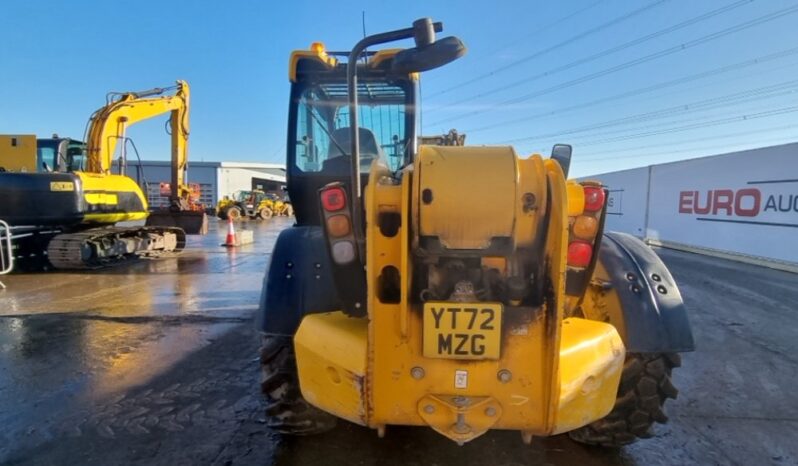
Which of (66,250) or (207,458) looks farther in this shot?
(66,250)

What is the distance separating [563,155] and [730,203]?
12514mm

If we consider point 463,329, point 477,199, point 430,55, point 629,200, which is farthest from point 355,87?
point 629,200

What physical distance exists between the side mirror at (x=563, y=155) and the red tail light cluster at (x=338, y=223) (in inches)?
41.0

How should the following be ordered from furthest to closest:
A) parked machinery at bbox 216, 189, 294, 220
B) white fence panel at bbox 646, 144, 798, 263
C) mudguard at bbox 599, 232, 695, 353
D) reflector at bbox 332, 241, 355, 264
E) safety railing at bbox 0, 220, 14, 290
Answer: parked machinery at bbox 216, 189, 294, 220, white fence panel at bbox 646, 144, 798, 263, safety railing at bbox 0, 220, 14, 290, mudguard at bbox 599, 232, 695, 353, reflector at bbox 332, 241, 355, 264

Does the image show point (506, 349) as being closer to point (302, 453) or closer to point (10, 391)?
point (302, 453)

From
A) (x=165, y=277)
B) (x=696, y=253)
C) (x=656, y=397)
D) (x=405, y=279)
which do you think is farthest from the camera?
(x=696, y=253)

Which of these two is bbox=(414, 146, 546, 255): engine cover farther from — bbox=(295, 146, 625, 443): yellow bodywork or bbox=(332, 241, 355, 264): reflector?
bbox=(332, 241, 355, 264): reflector

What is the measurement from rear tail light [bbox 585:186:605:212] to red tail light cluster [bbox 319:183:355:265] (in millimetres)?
1096

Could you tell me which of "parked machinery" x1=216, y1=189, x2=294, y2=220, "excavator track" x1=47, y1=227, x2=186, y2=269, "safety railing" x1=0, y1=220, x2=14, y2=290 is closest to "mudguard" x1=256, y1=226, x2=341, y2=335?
"safety railing" x1=0, y1=220, x2=14, y2=290

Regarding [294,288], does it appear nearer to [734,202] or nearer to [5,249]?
[5,249]

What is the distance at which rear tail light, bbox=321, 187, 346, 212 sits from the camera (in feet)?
7.04

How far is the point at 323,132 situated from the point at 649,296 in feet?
9.22

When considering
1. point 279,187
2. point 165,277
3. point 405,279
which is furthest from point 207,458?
point 279,187

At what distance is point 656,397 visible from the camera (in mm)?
2434
